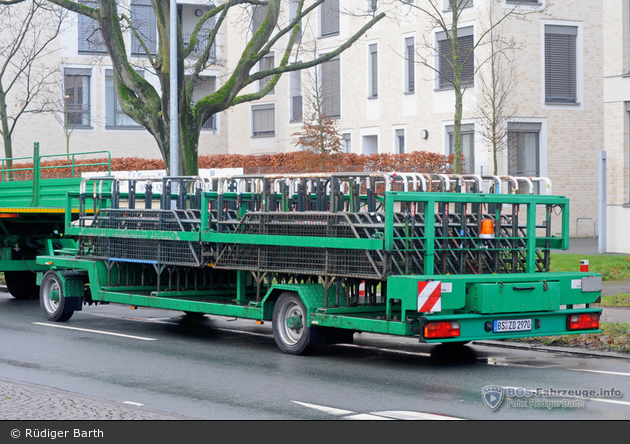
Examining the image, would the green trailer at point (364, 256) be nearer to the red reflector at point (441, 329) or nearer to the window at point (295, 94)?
the red reflector at point (441, 329)

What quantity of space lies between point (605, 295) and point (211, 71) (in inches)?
1504

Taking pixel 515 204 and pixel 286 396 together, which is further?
pixel 515 204

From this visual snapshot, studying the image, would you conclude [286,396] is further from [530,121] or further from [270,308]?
[530,121]

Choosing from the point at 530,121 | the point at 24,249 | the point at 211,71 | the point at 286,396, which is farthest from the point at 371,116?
the point at 286,396

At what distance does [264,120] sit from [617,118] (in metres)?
24.4

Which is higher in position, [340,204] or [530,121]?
[530,121]

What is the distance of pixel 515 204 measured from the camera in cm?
1131

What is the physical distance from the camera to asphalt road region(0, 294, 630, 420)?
26.5 feet

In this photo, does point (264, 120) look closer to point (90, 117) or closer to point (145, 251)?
point (90, 117)

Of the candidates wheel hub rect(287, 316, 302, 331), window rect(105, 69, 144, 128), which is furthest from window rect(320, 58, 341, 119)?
wheel hub rect(287, 316, 302, 331)

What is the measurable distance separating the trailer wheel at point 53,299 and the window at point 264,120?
106 feet

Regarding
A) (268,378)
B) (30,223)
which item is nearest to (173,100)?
(30,223)

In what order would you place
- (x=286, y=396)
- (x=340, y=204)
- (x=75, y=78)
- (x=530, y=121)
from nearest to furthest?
(x=286, y=396)
(x=340, y=204)
(x=530, y=121)
(x=75, y=78)

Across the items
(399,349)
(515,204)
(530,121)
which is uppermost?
(530,121)
